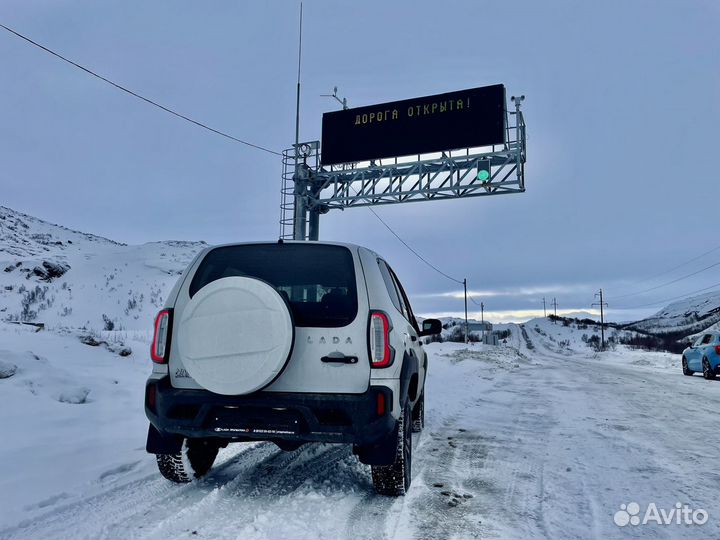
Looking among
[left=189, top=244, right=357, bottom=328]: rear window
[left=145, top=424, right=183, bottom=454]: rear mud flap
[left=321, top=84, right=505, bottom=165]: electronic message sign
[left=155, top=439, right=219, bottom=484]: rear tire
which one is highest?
[left=321, top=84, right=505, bottom=165]: electronic message sign

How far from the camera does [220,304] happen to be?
3.15 metres

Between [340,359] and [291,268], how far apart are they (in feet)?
2.89

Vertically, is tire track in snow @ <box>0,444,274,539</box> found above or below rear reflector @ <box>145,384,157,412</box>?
below

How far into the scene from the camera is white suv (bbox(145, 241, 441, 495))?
3.10 m

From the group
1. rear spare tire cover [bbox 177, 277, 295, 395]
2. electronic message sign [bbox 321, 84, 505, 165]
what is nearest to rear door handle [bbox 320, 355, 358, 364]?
rear spare tire cover [bbox 177, 277, 295, 395]

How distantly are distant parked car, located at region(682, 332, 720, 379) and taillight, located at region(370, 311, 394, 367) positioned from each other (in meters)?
16.2

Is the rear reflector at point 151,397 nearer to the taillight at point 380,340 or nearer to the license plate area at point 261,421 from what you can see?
the license plate area at point 261,421

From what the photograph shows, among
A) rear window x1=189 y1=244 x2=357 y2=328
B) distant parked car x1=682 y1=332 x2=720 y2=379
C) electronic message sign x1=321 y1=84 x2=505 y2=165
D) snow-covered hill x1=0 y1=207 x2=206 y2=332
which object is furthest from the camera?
snow-covered hill x1=0 y1=207 x2=206 y2=332

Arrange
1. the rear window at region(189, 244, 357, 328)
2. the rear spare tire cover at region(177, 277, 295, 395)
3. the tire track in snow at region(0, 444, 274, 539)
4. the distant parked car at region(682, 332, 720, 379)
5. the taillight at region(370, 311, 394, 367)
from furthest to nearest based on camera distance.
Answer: the distant parked car at region(682, 332, 720, 379), the rear window at region(189, 244, 357, 328), the taillight at region(370, 311, 394, 367), the rear spare tire cover at region(177, 277, 295, 395), the tire track in snow at region(0, 444, 274, 539)

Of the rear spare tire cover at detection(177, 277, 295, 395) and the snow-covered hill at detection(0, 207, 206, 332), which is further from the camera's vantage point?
the snow-covered hill at detection(0, 207, 206, 332)

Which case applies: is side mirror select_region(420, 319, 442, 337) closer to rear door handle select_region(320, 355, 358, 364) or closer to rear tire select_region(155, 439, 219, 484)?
rear door handle select_region(320, 355, 358, 364)

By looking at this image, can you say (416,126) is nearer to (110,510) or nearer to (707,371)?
(707,371)

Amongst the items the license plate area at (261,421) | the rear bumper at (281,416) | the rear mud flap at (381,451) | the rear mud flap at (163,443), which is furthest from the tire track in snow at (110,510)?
the rear mud flap at (381,451)

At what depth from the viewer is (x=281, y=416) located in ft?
10.4
